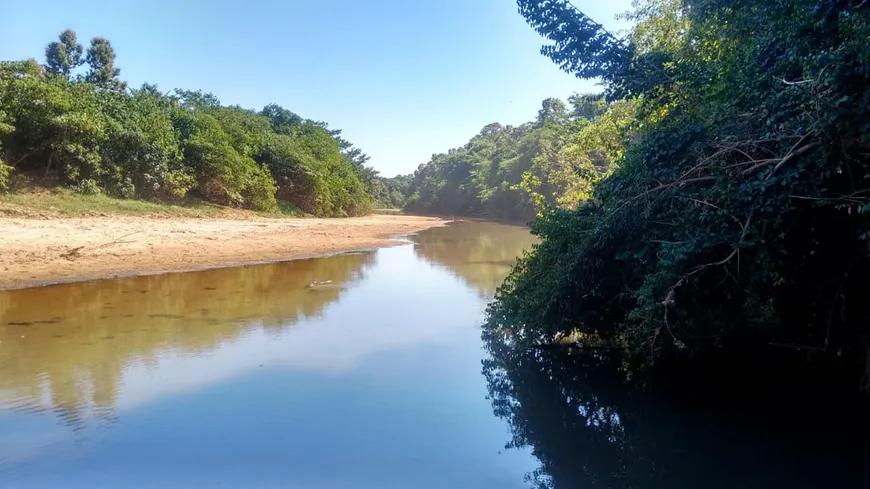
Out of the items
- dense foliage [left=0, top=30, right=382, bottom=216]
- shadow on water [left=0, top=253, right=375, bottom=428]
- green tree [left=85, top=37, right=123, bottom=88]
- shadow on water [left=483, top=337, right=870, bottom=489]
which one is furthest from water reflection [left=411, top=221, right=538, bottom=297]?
green tree [left=85, top=37, right=123, bottom=88]

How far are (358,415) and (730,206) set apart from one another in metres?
4.06

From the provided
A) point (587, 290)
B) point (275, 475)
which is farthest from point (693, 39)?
point (275, 475)

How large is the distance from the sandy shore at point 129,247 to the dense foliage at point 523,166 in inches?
356

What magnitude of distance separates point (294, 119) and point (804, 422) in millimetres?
49459

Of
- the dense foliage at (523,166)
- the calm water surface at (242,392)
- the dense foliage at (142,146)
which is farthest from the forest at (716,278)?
the dense foliage at (142,146)

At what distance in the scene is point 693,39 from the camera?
995 centimetres

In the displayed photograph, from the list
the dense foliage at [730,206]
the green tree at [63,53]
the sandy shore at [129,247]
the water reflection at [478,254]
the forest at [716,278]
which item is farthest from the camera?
the green tree at [63,53]

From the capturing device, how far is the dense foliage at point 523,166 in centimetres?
1597

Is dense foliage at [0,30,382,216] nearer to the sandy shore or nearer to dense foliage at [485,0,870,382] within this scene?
the sandy shore

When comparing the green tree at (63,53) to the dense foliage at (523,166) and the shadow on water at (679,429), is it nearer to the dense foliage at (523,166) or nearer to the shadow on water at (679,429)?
the dense foliage at (523,166)

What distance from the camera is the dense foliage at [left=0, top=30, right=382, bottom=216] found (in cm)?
1872

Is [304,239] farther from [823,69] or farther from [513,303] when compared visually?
[823,69]

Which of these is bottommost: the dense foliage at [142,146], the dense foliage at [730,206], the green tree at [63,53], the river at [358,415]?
the river at [358,415]

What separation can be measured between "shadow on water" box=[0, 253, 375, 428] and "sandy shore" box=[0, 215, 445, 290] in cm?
88
